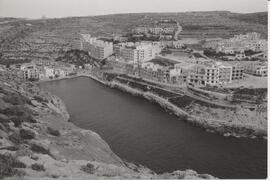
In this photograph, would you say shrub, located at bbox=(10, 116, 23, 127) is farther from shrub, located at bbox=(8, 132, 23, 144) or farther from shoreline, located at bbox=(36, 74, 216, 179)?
shoreline, located at bbox=(36, 74, 216, 179)

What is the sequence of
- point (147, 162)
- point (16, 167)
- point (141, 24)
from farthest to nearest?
point (141, 24) < point (147, 162) < point (16, 167)

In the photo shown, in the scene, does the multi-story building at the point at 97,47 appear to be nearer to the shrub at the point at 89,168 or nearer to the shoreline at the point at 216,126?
the shoreline at the point at 216,126

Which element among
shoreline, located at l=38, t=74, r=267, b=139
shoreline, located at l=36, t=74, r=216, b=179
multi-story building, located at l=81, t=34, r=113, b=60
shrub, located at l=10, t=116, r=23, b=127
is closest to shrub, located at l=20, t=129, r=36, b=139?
shrub, located at l=10, t=116, r=23, b=127

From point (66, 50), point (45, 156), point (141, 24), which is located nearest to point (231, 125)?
point (45, 156)

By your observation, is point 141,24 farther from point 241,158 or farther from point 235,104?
point 241,158

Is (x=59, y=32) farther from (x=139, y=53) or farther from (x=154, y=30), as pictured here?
(x=139, y=53)

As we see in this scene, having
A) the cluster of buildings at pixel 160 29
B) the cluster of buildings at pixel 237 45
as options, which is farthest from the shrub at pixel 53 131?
the cluster of buildings at pixel 160 29

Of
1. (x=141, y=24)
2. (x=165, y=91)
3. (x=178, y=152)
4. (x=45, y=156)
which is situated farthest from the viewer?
(x=141, y=24)

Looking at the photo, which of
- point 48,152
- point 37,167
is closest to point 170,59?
point 48,152
